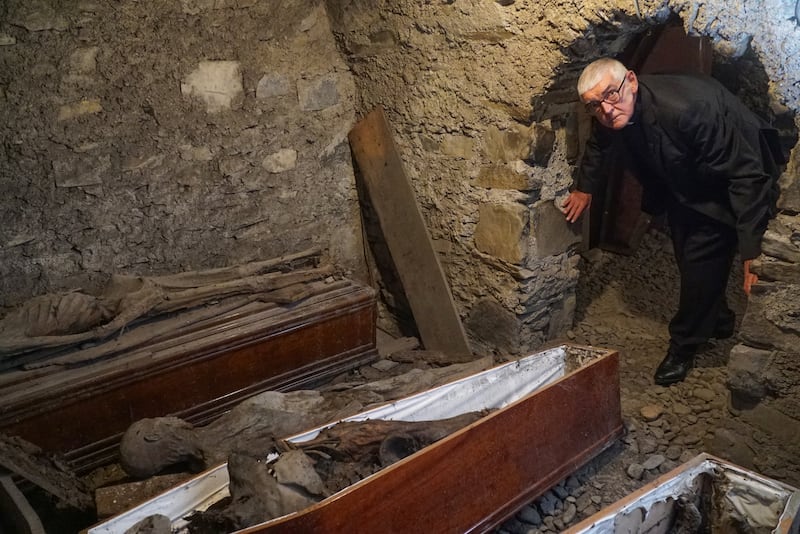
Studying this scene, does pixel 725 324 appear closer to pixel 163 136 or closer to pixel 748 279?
pixel 748 279

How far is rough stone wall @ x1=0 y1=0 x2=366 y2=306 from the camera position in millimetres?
2518

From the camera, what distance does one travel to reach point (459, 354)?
10.1ft

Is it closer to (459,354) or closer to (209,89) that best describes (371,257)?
(459,354)

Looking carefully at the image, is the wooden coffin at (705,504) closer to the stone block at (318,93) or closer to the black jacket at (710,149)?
the black jacket at (710,149)

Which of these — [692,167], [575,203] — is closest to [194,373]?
[575,203]

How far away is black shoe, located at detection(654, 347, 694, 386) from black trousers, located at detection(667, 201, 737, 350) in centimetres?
4

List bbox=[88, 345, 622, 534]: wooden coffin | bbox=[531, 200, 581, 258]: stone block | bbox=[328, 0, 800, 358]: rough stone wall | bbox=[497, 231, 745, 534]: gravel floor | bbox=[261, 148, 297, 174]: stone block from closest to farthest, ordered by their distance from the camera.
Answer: bbox=[88, 345, 622, 534]: wooden coffin, bbox=[497, 231, 745, 534]: gravel floor, bbox=[328, 0, 800, 358]: rough stone wall, bbox=[531, 200, 581, 258]: stone block, bbox=[261, 148, 297, 174]: stone block

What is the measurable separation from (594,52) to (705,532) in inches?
72.2

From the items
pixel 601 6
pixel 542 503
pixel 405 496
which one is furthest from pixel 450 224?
pixel 405 496

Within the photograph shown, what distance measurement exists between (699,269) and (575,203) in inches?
25.0

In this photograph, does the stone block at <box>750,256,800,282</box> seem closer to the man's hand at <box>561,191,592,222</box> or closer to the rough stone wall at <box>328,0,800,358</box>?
the rough stone wall at <box>328,0,800,358</box>

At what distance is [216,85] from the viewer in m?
2.92

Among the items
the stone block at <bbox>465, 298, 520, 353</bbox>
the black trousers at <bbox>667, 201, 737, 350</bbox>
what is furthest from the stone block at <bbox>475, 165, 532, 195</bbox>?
the black trousers at <bbox>667, 201, 737, 350</bbox>

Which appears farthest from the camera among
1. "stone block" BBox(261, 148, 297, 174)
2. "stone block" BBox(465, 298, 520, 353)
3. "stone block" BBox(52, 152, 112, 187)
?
"stone block" BBox(261, 148, 297, 174)
